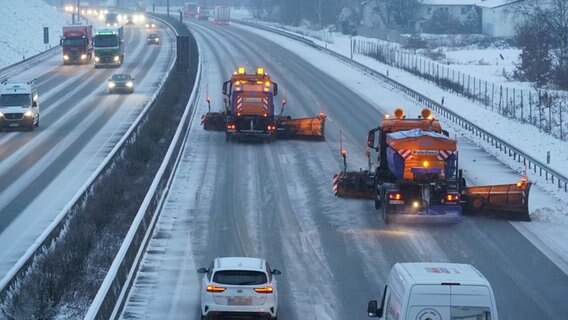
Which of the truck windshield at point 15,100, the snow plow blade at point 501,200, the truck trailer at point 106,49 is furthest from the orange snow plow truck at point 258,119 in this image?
the truck trailer at point 106,49

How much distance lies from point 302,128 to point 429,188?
51.2 ft

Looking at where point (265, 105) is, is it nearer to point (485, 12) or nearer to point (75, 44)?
point (75, 44)

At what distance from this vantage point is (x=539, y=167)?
3338cm

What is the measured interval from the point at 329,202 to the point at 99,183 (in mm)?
6826

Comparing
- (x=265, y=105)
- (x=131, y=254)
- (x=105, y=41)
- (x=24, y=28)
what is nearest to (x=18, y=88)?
(x=265, y=105)

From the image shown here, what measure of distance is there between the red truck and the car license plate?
2583 inches

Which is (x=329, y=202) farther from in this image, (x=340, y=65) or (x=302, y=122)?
(x=340, y=65)

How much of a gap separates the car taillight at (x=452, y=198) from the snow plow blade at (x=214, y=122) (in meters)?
18.5

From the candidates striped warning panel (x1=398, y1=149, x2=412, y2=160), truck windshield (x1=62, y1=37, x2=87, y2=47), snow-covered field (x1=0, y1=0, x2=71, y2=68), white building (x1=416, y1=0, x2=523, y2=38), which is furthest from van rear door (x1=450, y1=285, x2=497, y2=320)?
white building (x1=416, y1=0, x2=523, y2=38)

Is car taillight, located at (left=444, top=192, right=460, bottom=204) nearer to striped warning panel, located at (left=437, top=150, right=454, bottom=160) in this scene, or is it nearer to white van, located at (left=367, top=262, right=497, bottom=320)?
striped warning panel, located at (left=437, top=150, right=454, bottom=160)

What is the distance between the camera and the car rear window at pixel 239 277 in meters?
17.8

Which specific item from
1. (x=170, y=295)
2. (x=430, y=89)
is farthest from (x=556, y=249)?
(x=430, y=89)

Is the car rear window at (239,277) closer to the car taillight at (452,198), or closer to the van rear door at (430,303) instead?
the van rear door at (430,303)

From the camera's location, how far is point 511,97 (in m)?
56.5
